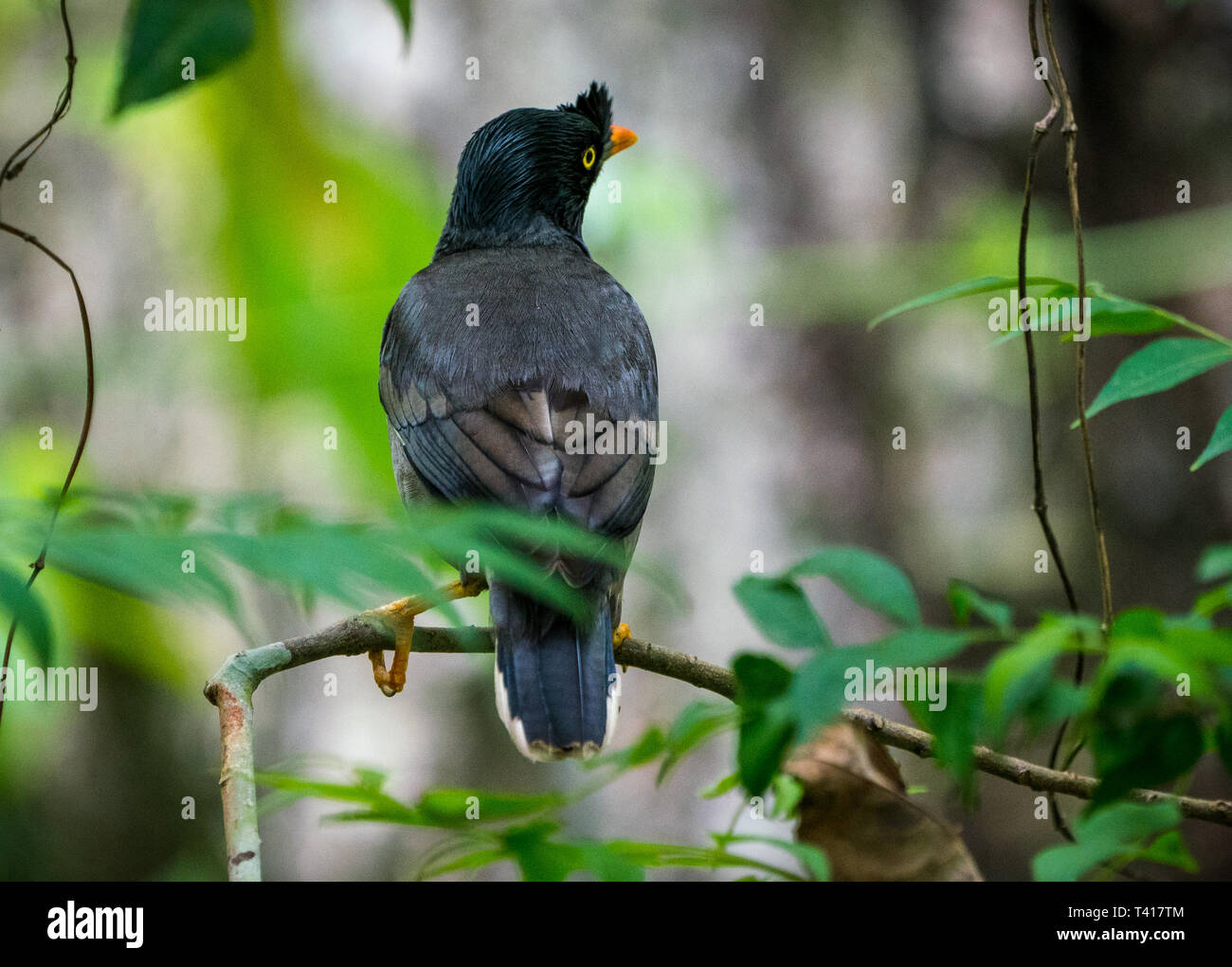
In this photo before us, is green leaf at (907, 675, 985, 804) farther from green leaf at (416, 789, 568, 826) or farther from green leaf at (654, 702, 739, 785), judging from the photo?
green leaf at (416, 789, 568, 826)

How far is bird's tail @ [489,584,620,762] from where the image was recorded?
245cm

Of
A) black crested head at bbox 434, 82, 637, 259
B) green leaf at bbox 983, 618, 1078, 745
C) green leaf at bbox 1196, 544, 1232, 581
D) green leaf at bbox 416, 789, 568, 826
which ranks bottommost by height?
green leaf at bbox 416, 789, 568, 826

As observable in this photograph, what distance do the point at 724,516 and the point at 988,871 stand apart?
1.68 m

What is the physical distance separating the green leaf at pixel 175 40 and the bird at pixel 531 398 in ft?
4.07

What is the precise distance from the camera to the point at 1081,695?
1.04 meters

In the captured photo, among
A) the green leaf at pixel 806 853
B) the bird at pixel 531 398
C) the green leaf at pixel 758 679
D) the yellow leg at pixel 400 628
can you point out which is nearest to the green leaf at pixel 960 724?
the green leaf at pixel 758 679

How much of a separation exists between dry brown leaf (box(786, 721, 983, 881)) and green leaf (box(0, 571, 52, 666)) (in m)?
1.05

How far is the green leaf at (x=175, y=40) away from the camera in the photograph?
1.11 meters

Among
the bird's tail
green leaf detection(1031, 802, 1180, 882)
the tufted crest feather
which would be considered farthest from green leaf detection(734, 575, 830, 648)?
the tufted crest feather

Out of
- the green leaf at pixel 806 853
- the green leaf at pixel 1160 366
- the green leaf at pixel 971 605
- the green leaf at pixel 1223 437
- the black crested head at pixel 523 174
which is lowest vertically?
the green leaf at pixel 806 853

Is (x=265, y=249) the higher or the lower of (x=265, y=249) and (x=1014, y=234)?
the lower

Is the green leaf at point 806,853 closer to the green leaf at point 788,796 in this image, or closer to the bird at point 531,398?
the green leaf at point 788,796

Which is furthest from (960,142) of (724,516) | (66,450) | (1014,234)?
(66,450)

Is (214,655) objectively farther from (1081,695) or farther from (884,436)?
(1081,695)
